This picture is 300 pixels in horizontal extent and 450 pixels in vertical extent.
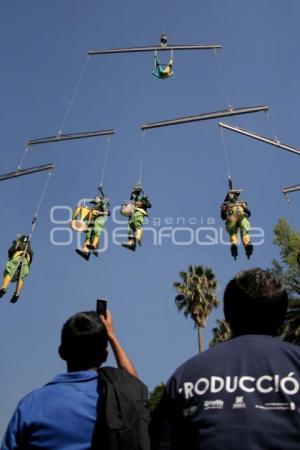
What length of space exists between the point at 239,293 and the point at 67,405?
112cm

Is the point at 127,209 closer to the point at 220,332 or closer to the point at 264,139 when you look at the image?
the point at 264,139

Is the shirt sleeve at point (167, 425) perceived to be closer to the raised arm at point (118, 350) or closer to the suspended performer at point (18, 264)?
the raised arm at point (118, 350)

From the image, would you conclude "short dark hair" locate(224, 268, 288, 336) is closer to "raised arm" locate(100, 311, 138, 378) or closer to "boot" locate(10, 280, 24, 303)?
"raised arm" locate(100, 311, 138, 378)

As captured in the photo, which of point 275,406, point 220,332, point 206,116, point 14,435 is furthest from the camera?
point 220,332

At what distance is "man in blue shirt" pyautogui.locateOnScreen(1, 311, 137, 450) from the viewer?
3.04 meters

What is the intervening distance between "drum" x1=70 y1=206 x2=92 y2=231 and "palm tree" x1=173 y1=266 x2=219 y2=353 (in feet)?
57.0

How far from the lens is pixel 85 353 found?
3.32m

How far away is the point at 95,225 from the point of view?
620 inches

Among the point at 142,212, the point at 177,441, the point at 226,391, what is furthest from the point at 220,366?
the point at 142,212

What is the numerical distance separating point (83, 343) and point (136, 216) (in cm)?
1227

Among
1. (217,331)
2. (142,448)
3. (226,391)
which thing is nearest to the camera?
(226,391)

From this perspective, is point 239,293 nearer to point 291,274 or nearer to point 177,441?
point 177,441

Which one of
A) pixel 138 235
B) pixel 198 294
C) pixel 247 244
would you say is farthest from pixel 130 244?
pixel 198 294

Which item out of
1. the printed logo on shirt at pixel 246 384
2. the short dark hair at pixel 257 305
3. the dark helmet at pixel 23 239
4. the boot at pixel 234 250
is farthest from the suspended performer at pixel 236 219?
the printed logo on shirt at pixel 246 384
